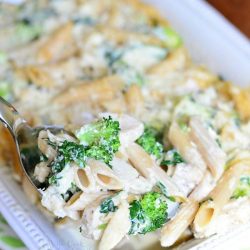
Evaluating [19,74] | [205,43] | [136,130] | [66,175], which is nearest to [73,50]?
[19,74]

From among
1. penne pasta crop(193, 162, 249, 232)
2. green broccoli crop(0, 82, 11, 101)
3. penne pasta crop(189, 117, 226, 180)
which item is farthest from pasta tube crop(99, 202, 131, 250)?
green broccoli crop(0, 82, 11, 101)

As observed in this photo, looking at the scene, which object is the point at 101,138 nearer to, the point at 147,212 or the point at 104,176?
the point at 104,176

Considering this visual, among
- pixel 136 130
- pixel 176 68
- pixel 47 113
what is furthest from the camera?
pixel 176 68

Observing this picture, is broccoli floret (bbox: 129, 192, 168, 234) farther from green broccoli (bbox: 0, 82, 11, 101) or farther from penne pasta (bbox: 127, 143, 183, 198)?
green broccoli (bbox: 0, 82, 11, 101)

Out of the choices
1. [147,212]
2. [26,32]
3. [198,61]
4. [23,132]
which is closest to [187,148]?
[147,212]

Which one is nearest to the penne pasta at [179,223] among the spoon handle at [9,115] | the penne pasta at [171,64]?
the spoon handle at [9,115]

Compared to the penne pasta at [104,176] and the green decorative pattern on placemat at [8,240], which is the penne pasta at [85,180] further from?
the green decorative pattern on placemat at [8,240]

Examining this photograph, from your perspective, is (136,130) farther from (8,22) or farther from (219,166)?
(8,22)
